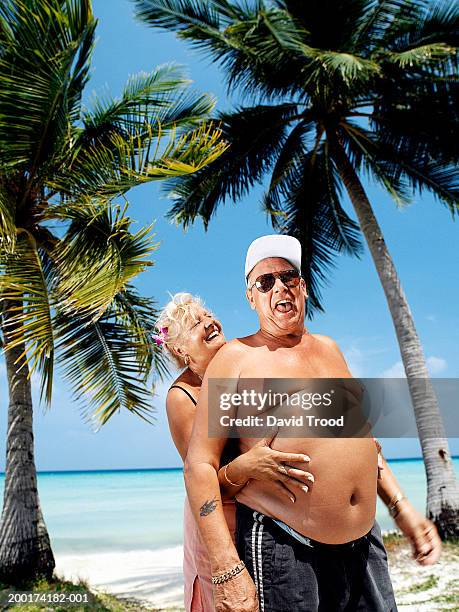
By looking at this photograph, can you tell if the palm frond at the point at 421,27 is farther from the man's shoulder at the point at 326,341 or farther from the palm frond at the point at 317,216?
the man's shoulder at the point at 326,341

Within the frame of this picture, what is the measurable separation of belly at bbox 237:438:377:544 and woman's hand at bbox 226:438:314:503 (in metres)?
0.02

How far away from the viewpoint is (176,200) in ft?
42.5

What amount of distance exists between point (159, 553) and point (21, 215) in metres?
11.8

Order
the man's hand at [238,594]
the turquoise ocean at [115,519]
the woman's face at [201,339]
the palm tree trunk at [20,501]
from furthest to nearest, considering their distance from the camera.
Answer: the turquoise ocean at [115,519] < the palm tree trunk at [20,501] < the woman's face at [201,339] < the man's hand at [238,594]

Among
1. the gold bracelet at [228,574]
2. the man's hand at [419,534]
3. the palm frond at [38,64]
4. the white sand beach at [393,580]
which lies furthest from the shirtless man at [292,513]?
the palm frond at [38,64]

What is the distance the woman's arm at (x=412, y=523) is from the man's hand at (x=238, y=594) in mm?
705

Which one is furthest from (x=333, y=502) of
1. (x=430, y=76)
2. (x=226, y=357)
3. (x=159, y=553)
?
(x=159, y=553)

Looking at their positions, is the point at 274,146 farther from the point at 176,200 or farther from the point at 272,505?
the point at 272,505

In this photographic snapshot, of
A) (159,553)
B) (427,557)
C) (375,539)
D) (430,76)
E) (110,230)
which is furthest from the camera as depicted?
(159,553)

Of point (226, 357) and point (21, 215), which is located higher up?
point (21, 215)

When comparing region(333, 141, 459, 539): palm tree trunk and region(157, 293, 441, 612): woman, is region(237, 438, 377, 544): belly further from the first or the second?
region(333, 141, 459, 539): palm tree trunk

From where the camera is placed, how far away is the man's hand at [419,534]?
2.16 metres

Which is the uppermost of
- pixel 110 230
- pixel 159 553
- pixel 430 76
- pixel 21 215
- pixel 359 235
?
pixel 430 76

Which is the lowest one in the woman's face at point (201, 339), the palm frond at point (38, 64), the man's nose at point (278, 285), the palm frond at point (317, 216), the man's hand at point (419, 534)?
the man's hand at point (419, 534)
